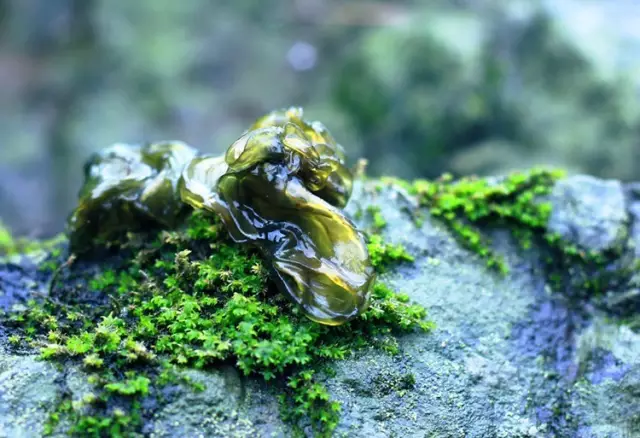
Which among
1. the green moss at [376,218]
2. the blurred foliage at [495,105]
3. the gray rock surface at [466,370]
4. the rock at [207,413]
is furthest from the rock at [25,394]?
the blurred foliage at [495,105]

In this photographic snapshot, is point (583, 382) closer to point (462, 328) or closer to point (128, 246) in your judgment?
point (462, 328)

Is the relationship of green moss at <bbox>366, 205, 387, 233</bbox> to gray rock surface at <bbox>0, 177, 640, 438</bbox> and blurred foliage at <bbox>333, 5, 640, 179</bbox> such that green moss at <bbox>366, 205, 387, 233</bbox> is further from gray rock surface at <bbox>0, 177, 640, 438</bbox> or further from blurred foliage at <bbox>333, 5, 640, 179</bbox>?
blurred foliage at <bbox>333, 5, 640, 179</bbox>

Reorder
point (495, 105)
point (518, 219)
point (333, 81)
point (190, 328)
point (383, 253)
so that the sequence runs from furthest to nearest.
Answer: point (333, 81) → point (495, 105) → point (518, 219) → point (383, 253) → point (190, 328)

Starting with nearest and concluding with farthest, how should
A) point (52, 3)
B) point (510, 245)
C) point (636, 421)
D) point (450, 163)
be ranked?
point (636, 421)
point (510, 245)
point (450, 163)
point (52, 3)

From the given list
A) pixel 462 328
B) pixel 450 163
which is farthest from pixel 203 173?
pixel 450 163

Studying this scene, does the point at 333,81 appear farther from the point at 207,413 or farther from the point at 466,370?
the point at 207,413

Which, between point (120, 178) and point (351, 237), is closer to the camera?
point (351, 237)

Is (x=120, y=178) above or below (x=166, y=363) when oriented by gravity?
above

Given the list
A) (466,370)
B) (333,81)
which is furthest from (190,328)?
(333,81)
